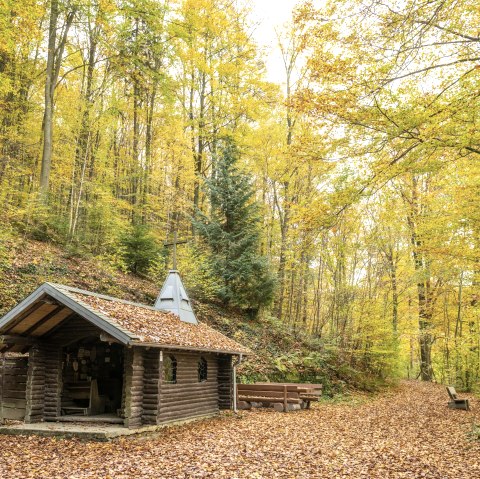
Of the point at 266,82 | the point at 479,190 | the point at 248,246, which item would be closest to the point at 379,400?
the point at 248,246

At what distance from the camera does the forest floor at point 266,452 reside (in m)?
7.46

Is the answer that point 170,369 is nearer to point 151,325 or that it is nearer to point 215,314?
point 151,325

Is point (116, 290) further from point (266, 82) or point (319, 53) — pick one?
point (266, 82)

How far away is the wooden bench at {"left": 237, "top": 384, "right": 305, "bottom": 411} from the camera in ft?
54.7

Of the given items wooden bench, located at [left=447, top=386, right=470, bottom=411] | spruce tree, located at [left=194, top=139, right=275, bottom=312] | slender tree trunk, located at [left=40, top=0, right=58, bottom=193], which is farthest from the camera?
spruce tree, located at [left=194, top=139, right=275, bottom=312]

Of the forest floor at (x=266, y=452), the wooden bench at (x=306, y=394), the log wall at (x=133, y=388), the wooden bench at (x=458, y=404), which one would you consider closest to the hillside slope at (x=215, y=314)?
the wooden bench at (x=306, y=394)

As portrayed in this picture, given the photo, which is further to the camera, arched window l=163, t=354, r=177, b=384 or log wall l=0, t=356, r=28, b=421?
arched window l=163, t=354, r=177, b=384

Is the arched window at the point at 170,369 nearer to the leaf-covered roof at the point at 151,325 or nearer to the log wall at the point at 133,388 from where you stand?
the leaf-covered roof at the point at 151,325

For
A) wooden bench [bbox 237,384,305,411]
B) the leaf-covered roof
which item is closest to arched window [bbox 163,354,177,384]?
the leaf-covered roof

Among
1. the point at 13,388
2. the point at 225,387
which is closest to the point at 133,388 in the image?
the point at 13,388

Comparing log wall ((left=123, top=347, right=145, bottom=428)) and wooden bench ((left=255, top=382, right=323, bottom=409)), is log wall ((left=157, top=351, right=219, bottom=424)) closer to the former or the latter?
log wall ((left=123, top=347, right=145, bottom=428))

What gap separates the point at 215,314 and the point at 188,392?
8918mm

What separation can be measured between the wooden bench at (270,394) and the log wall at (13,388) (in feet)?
26.2

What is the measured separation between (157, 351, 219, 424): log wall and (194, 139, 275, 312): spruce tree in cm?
741
